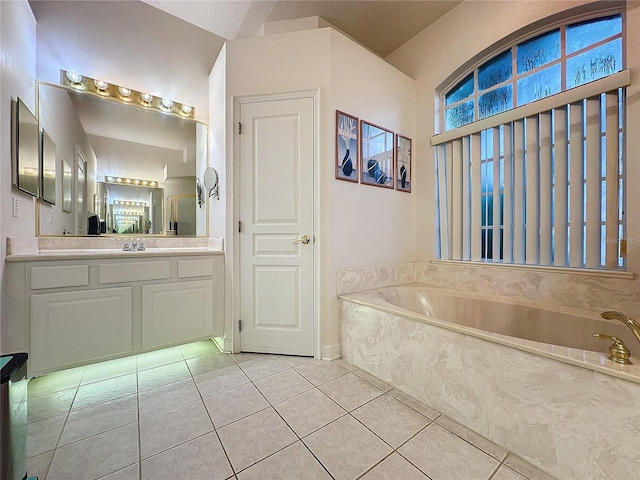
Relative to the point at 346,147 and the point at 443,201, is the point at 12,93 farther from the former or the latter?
the point at 443,201

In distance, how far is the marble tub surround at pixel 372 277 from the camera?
2204mm

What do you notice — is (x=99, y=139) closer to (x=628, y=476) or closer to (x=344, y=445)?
(x=344, y=445)

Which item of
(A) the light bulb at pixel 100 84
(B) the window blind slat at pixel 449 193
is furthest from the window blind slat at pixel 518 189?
(A) the light bulb at pixel 100 84

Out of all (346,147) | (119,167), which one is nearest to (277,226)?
(346,147)

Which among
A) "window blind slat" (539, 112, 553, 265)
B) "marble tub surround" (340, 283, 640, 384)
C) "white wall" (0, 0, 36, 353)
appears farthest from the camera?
"window blind slat" (539, 112, 553, 265)

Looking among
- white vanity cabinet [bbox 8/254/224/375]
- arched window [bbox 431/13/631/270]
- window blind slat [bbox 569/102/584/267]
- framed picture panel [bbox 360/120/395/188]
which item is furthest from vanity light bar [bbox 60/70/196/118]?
window blind slat [bbox 569/102/584/267]

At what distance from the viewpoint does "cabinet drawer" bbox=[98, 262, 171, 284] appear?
1845mm

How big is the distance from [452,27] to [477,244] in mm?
2050

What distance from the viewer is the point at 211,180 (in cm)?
254

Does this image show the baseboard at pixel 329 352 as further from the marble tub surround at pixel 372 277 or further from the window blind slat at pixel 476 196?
the window blind slat at pixel 476 196

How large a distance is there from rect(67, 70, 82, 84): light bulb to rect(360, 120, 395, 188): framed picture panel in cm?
245

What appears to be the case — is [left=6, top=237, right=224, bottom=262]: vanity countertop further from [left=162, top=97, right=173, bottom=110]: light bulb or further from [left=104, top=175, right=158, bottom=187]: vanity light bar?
[left=162, top=97, right=173, bottom=110]: light bulb

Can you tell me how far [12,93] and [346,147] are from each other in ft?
7.27

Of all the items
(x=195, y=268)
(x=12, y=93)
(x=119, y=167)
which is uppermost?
(x=12, y=93)
